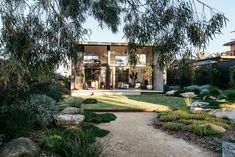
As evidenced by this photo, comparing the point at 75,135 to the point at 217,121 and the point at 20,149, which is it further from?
the point at 217,121

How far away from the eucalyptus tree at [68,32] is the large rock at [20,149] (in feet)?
5.31

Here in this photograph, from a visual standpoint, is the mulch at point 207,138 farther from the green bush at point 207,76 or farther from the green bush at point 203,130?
the green bush at point 207,76

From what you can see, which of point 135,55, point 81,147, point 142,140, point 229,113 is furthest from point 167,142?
point 229,113

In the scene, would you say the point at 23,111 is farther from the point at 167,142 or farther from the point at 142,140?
the point at 167,142

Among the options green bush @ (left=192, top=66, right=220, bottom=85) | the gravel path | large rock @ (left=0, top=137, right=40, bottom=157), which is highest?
green bush @ (left=192, top=66, right=220, bottom=85)

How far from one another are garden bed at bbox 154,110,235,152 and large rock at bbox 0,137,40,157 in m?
3.88

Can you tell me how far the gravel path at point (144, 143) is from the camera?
7859 mm

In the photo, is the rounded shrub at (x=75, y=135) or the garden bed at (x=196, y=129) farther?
the garden bed at (x=196, y=129)

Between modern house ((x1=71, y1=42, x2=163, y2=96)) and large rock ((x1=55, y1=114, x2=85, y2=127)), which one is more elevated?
modern house ((x1=71, y1=42, x2=163, y2=96))

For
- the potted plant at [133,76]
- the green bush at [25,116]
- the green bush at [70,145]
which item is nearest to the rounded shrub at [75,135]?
the green bush at [70,145]

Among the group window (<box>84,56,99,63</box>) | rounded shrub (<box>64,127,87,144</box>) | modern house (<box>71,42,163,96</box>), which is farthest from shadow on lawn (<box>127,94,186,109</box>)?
rounded shrub (<box>64,127,87,144</box>)

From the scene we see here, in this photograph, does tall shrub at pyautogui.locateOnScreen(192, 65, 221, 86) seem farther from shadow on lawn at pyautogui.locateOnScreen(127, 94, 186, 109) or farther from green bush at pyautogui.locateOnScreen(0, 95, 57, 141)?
green bush at pyautogui.locateOnScreen(0, 95, 57, 141)

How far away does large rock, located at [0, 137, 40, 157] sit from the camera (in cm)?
673

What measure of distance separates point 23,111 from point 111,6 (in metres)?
3.97
